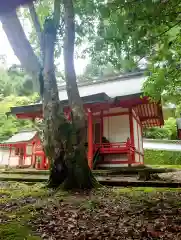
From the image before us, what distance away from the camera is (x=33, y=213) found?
4031 millimetres

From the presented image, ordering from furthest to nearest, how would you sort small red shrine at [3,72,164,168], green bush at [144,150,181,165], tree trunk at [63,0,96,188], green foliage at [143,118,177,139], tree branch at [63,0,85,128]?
green foliage at [143,118,177,139]
green bush at [144,150,181,165]
small red shrine at [3,72,164,168]
tree branch at [63,0,85,128]
tree trunk at [63,0,96,188]

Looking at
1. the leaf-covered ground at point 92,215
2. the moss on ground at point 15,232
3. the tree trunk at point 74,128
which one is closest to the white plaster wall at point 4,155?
the leaf-covered ground at point 92,215

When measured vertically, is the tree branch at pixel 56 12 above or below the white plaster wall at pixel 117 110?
above

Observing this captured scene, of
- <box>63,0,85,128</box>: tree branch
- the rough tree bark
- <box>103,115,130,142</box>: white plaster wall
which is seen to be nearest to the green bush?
<box>103,115,130,142</box>: white plaster wall

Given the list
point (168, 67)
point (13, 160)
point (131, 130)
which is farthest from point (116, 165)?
point (13, 160)

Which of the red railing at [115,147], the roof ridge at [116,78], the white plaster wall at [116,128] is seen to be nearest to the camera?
the red railing at [115,147]

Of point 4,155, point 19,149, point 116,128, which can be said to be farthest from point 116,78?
point 4,155

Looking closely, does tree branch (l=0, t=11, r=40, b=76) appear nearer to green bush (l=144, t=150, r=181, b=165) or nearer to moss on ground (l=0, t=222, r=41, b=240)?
moss on ground (l=0, t=222, r=41, b=240)

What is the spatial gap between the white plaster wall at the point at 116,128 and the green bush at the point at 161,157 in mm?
10604

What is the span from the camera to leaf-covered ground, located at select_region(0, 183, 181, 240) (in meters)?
3.18

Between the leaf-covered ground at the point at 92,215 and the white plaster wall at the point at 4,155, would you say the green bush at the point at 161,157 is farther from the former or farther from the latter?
the leaf-covered ground at the point at 92,215

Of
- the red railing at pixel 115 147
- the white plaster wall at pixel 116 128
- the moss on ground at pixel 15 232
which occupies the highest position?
the white plaster wall at pixel 116 128

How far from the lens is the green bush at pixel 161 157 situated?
75.5ft

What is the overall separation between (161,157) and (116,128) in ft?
37.4
